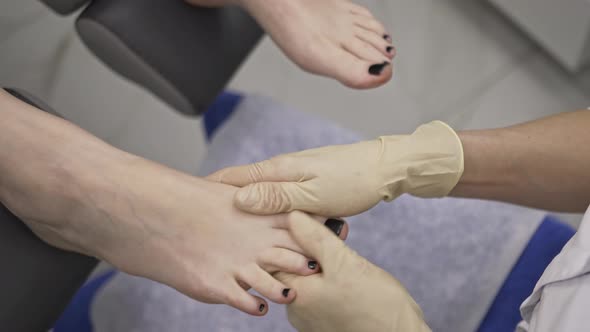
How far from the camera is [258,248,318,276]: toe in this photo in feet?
3.04

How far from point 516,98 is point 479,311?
2.83ft

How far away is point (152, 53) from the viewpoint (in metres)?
1.16

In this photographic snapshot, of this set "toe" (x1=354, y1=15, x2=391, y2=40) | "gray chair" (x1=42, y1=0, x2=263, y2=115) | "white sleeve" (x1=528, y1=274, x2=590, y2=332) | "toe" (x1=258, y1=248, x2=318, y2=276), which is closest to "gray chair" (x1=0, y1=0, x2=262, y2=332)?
"gray chair" (x1=42, y1=0, x2=263, y2=115)

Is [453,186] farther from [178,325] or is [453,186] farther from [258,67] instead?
[258,67]

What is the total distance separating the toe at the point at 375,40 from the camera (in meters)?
1.19

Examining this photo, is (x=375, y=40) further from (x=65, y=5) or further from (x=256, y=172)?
(x=65, y=5)

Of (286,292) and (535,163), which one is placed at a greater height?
(535,163)

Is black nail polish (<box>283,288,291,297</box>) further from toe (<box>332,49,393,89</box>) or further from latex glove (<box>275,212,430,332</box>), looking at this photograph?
toe (<box>332,49,393,89</box>)

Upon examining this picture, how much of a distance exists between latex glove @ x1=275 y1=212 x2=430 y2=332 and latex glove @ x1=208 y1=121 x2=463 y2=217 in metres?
0.06

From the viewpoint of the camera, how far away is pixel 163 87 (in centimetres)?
121

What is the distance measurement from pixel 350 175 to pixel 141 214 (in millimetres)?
303

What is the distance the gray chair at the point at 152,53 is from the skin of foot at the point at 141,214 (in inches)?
3.0

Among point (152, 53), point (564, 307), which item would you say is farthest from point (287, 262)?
point (152, 53)

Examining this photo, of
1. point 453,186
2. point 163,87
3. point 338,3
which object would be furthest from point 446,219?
point 163,87
